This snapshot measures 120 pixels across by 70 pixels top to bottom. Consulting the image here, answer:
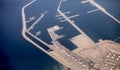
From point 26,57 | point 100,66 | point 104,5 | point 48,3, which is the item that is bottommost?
point 100,66

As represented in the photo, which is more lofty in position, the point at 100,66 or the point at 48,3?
the point at 48,3

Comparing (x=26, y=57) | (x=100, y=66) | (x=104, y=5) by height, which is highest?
(x=104, y=5)

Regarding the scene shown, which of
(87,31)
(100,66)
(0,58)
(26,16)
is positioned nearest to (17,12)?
(26,16)

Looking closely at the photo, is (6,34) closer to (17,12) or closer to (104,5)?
(17,12)

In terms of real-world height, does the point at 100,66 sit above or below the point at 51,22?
below

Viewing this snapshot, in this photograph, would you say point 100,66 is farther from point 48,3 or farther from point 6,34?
Result: point 6,34

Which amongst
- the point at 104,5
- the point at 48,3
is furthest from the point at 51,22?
the point at 104,5
